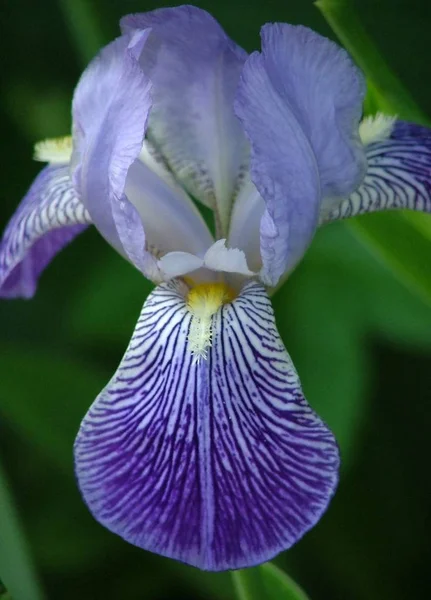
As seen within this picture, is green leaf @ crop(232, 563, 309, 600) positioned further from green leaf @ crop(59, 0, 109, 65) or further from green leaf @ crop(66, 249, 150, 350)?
green leaf @ crop(59, 0, 109, 65)

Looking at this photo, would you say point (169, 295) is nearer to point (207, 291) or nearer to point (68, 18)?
point (207, 291)

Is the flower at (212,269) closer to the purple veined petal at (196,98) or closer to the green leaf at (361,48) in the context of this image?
the purple veined petal at (196,98)

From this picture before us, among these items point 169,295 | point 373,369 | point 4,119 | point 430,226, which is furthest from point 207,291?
point 4,119

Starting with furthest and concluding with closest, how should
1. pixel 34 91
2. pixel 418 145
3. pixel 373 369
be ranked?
pixel 34 91, pixel 373 369, pixel 418 145

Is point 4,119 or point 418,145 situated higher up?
point 4,119

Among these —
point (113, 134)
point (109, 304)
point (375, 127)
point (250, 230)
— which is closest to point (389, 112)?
point (375, 127)

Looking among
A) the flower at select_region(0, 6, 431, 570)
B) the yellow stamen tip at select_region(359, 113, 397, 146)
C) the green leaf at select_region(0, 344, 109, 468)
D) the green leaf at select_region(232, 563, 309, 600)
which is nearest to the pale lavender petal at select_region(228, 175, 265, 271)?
the flower at select_region(0, 6, 431, 570)

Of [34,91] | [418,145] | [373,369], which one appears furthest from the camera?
[34,91]
